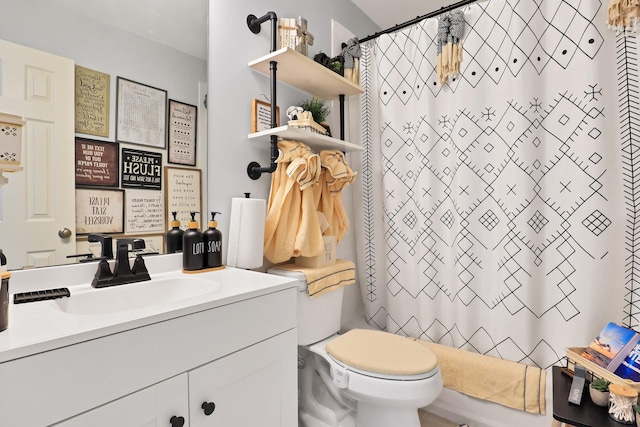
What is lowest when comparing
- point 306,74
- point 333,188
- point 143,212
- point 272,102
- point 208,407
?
point 208,407

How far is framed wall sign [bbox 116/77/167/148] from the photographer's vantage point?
1.13m

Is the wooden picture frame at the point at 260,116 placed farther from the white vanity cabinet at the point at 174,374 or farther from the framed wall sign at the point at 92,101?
the white vanity cabinet at the point at 174,374

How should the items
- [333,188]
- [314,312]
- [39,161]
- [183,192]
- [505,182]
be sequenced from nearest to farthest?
[39,161] → [183,192] → [314,312] → [505,182] → [333,188]

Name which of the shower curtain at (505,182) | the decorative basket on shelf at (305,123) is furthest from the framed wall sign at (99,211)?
the shower curtain at (505,182)

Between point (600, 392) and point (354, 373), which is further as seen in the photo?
point (354, 373)

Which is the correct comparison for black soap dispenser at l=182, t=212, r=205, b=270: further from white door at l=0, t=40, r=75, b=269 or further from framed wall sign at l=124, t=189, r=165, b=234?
white door at l=0, t=40, r=75, b=269

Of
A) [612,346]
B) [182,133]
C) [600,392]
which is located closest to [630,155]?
[612,346]

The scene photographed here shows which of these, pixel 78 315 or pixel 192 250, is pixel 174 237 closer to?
pixel 192 250

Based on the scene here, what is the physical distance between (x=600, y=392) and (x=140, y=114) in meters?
1.83

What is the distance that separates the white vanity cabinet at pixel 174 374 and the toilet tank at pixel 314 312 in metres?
0.30

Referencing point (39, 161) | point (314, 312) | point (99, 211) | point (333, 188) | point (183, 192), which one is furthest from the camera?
point (333, 188)

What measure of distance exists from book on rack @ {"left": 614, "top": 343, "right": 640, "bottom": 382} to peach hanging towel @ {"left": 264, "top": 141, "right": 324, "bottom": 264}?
3.82 ft

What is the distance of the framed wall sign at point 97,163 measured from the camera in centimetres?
104

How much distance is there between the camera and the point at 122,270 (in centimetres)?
107
